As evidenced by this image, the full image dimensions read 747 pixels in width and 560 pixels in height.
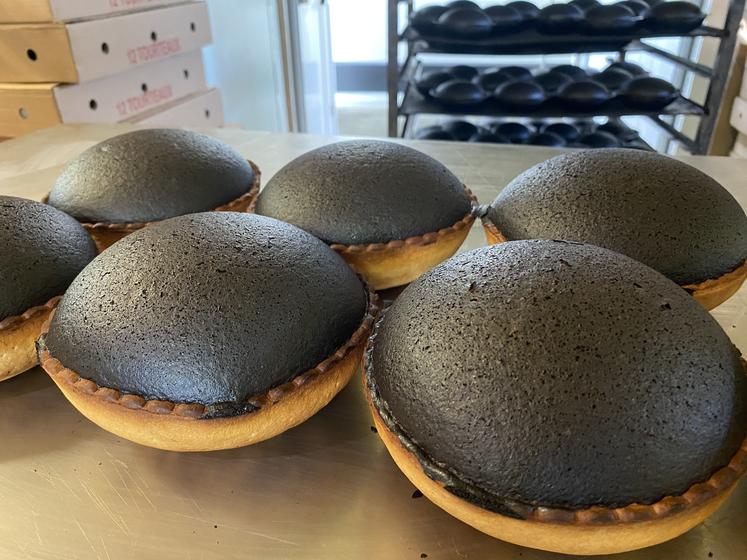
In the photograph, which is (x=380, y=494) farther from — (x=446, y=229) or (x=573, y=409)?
(x=446, y=229)

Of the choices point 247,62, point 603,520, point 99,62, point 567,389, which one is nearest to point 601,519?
point 603,520

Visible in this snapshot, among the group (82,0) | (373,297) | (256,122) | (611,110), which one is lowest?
(256,122)

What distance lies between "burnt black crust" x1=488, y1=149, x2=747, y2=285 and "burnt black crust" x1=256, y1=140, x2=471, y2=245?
0.12 meters

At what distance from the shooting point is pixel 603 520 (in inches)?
18.8

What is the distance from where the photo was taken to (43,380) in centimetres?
84

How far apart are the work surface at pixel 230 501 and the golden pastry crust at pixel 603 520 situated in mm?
74

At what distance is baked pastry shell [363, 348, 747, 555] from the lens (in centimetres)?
48

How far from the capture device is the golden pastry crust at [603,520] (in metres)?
0.48

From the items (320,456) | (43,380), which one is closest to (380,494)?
(320,456)

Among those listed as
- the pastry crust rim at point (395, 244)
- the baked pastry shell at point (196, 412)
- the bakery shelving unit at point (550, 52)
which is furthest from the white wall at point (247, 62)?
the baked pastry shell at point (196, 412)

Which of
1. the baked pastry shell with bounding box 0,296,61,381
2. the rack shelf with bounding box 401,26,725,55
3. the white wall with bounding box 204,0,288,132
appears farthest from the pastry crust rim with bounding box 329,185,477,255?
the white wall with bounding box 204,0,288,132

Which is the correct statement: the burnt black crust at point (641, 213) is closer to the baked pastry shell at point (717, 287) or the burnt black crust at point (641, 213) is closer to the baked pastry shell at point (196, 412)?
the baked pastry shell at point (717, 287)

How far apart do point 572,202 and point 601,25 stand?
1.71 metres

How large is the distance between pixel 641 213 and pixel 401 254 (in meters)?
0.34
